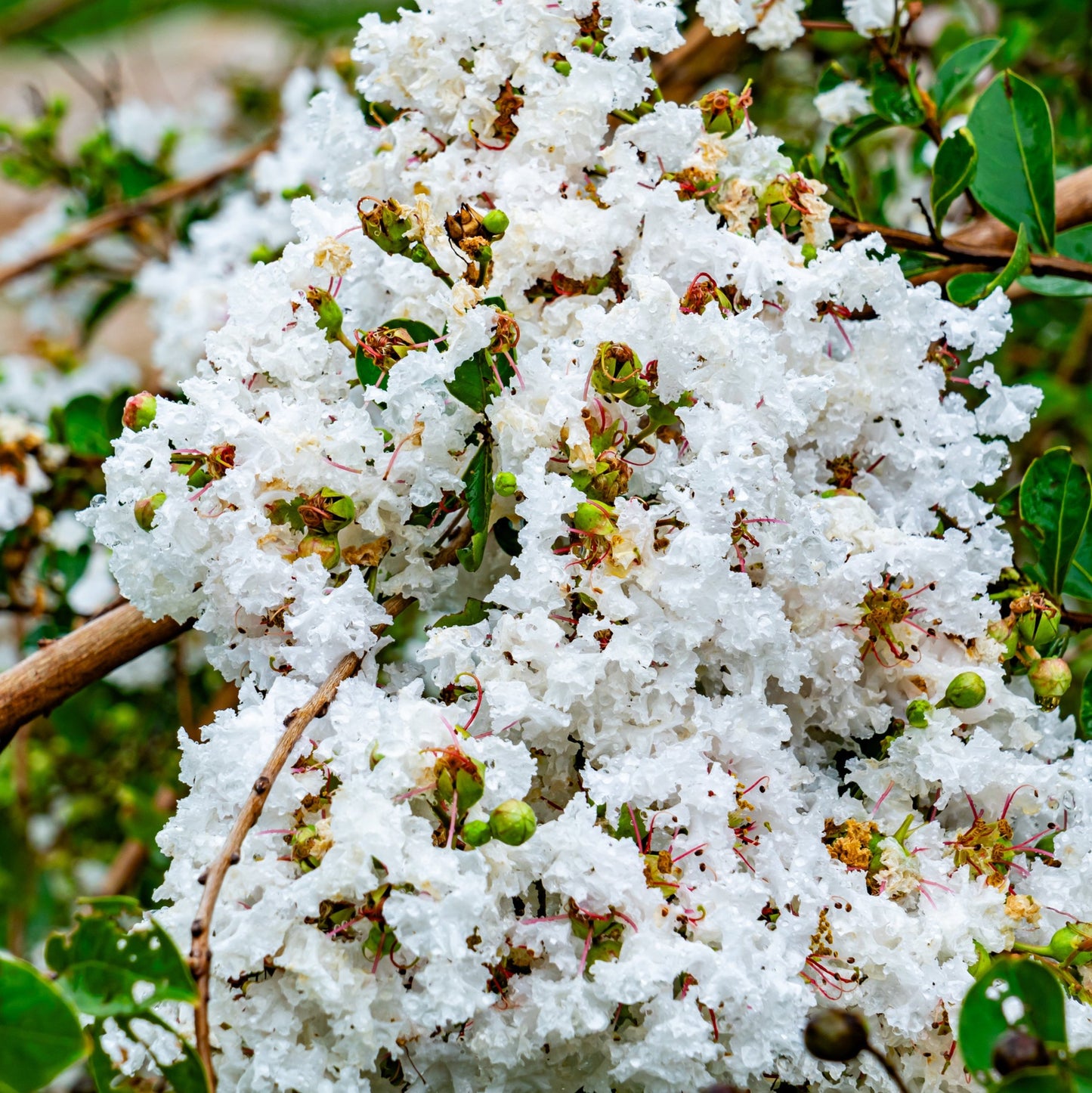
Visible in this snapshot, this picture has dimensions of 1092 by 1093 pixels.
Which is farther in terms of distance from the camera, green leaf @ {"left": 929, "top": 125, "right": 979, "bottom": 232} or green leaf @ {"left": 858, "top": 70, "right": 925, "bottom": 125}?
green leaf @ {"left": 858, "top": 70, "right": 925, "bottom": 125}

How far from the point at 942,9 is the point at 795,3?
1627 millimetres

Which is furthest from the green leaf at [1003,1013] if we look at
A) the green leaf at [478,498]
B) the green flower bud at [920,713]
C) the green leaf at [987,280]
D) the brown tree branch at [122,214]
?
the brown tree branch at [122,214]

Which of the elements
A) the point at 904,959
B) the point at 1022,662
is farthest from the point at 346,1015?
the point at 1022,662

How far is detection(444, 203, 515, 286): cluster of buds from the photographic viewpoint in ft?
3.34

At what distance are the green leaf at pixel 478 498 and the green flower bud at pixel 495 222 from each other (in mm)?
184

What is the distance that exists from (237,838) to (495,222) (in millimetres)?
558

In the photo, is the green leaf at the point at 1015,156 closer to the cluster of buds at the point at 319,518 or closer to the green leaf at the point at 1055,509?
the green leaf at the point at 1055,509

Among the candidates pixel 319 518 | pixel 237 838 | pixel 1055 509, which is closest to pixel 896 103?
pixel 1055 509

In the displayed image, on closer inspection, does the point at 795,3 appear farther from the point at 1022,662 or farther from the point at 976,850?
the point at 976,850

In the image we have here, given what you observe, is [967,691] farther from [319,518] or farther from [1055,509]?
[319,518]

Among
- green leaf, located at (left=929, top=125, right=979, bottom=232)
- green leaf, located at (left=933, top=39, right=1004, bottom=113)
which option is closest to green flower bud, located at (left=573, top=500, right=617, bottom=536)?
green leaf, located at (left=929, top=125, right=979, bottom=232)

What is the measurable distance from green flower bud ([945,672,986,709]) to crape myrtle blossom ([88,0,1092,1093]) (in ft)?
0.05

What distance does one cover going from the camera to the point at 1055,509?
1.21 metres

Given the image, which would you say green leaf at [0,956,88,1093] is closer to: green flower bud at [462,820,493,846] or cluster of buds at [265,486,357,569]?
green flower bud at [462,820,493,846]
